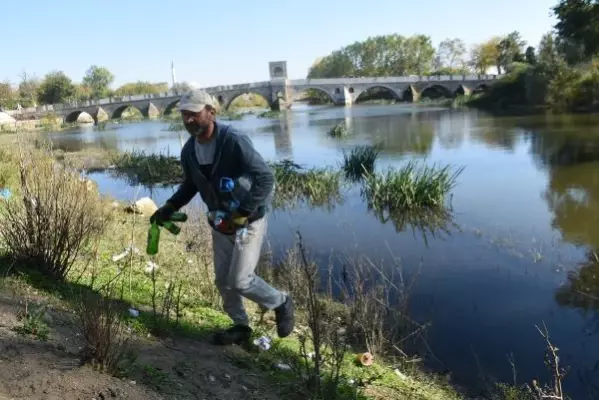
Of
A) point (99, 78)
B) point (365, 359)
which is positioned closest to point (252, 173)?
point (365, 359)

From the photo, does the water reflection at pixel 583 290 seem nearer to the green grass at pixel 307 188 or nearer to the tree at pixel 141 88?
the green grass at pixel 307 188

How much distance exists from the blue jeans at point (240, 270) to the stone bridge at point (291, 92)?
199 ft

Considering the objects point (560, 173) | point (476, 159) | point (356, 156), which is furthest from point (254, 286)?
point (476, 159)

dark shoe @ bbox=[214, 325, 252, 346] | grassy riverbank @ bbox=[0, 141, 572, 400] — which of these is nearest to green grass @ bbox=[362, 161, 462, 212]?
grassy riverbank @ bbox=[0, 141, 572, 400]

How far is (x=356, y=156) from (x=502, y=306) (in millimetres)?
8427

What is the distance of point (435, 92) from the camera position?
72250mm

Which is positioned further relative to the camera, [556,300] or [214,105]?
[556,300]

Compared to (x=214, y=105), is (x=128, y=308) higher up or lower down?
lower down

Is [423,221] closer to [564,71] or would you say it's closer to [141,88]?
[564,71]

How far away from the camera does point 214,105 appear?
3600 mm

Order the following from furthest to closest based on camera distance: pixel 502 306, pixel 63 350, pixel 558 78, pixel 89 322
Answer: pixel 558 78 < pixel 502 306 < pixel 63 350 < pixel 89 322

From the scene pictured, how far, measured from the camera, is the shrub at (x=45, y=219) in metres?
4.22

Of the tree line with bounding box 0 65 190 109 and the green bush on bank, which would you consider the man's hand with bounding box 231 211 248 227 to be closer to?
the tree line with bounding box 0 65 190 109

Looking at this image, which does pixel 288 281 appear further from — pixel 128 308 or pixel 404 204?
pixel 404 204
